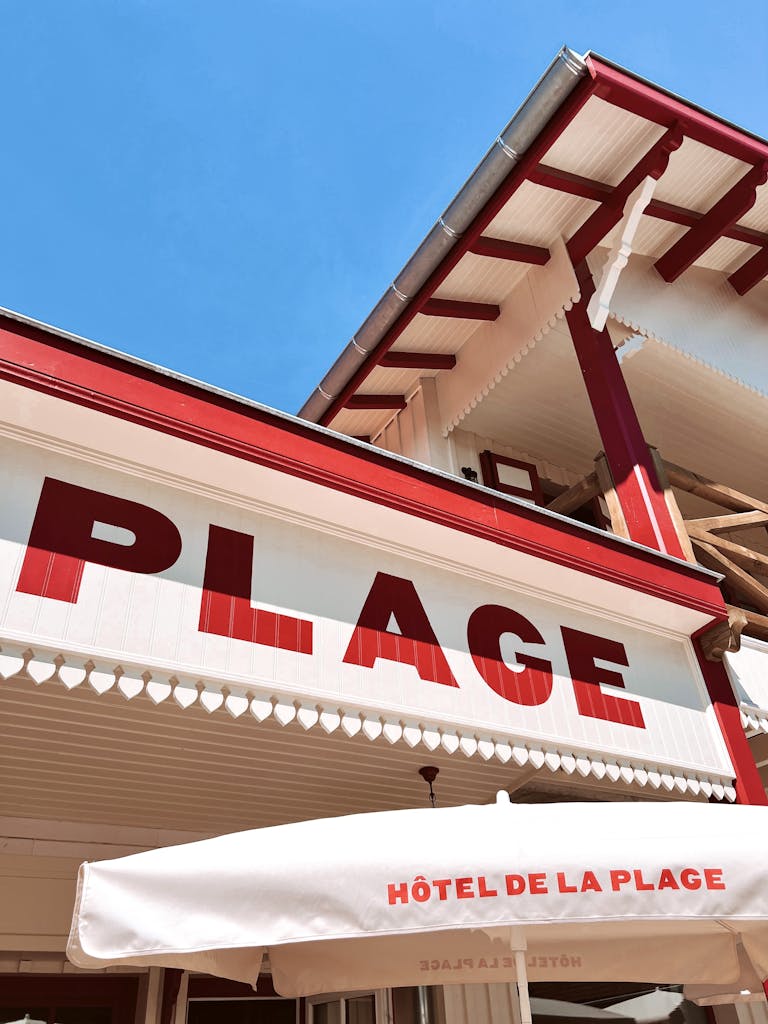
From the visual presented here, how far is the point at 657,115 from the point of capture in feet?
21.6

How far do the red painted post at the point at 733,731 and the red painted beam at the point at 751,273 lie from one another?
16.8 feet

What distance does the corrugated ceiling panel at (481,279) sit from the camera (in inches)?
307

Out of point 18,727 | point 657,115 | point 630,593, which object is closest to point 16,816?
point 18,727

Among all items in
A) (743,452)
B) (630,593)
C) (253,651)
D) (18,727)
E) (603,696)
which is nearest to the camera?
(253,651)

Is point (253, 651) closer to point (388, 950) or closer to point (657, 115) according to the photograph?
point (388, 950)

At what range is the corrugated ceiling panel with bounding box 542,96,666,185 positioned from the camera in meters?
6.57

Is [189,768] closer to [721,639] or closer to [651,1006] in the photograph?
[721,639]

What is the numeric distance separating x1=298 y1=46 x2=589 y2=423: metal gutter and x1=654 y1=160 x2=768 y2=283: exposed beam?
2394 mm

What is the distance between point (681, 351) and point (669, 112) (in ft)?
7.38

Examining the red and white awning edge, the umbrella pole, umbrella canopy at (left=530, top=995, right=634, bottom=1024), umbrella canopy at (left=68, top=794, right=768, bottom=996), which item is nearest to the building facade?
the red and white awning edge

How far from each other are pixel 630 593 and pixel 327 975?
115 inches

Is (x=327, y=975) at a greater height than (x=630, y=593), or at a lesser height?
lesser

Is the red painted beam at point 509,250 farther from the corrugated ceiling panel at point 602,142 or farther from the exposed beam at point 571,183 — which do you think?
the corrugated ceiling panel at point 602,142

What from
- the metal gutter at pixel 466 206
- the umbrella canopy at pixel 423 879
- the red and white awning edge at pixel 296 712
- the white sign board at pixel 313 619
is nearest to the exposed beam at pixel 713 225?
the metal gutter at pixel 466 206
